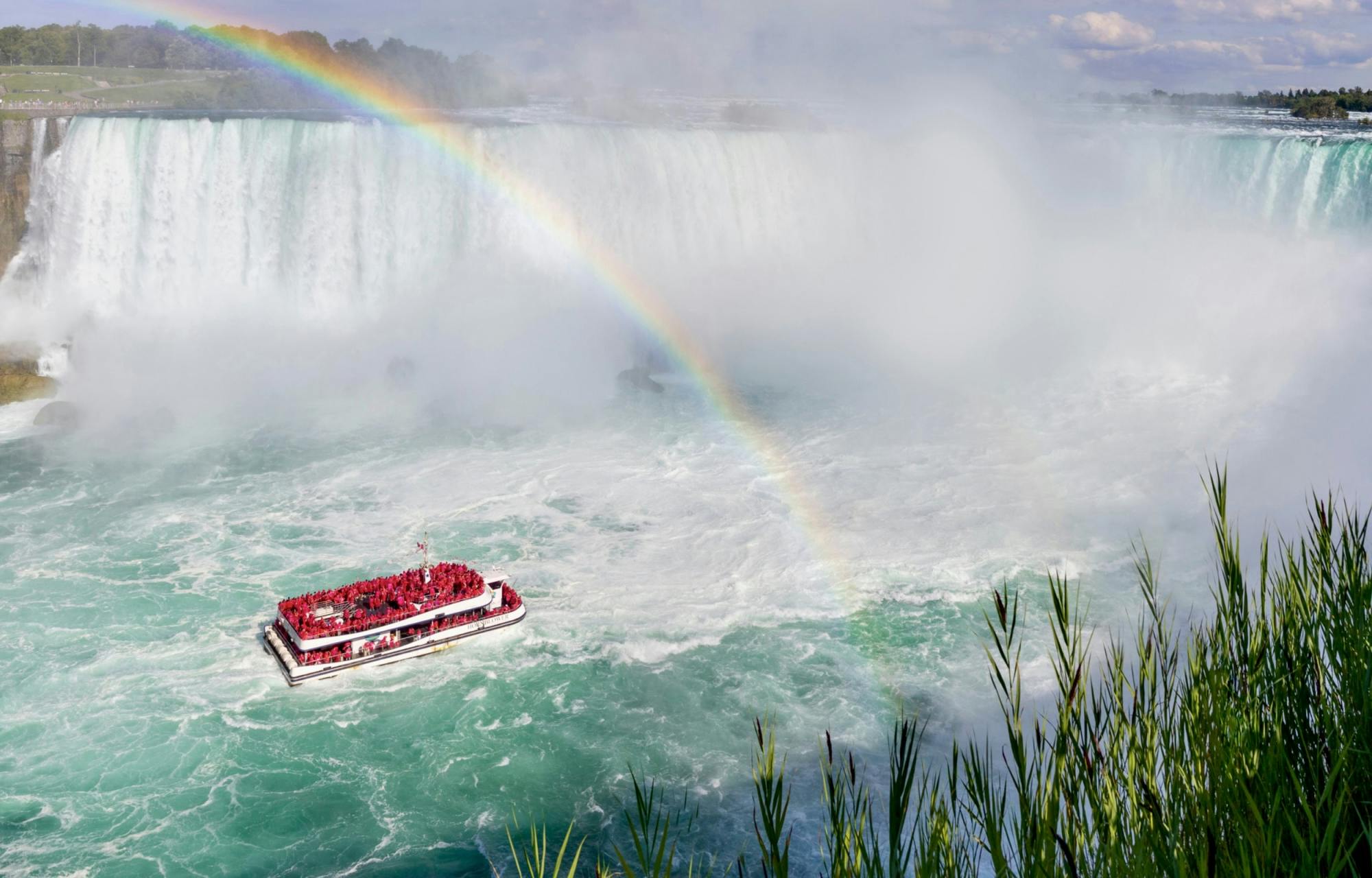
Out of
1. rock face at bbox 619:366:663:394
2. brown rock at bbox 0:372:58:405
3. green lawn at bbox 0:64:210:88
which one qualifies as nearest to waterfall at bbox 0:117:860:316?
brown rock at bbox 0:372:58:405

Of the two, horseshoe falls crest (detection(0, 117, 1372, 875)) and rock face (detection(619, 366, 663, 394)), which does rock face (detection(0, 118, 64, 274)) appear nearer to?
horseshoe falls crest (detection(0, 117, 1372, 875))

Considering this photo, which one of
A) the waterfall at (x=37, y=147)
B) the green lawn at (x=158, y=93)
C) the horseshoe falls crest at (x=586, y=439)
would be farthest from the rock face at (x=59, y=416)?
the green lawn at (x=158, y=93)

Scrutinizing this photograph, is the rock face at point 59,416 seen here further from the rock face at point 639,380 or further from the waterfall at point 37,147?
the rock face at point 639,380

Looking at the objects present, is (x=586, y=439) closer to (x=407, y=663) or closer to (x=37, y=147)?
(x=407, y=663)

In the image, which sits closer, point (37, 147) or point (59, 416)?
point (59, 416)

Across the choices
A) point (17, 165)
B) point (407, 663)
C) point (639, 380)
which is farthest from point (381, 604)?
point (17, 165)

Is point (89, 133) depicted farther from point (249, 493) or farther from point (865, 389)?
point (865, 389)
